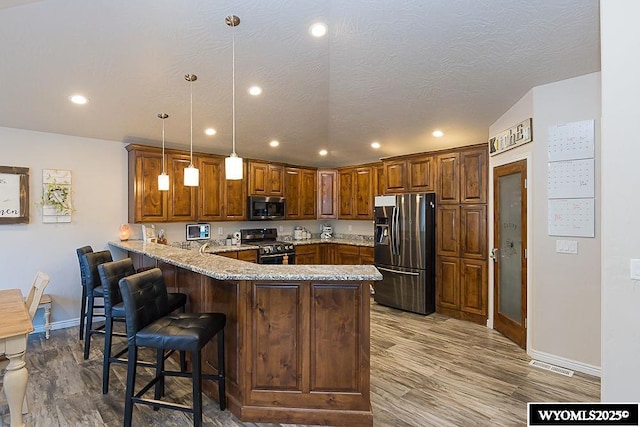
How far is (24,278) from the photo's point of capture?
152 inches

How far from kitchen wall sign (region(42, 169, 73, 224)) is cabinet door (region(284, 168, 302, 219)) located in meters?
3.21

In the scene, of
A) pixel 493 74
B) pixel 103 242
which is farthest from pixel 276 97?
pixel 103 242

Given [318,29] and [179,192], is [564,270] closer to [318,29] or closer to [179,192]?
[318,29]

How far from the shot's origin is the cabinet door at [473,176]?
4.27 metres

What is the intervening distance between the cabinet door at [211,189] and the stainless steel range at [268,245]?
0.76 meters

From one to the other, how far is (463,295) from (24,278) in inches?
217

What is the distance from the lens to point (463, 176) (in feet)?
14.6

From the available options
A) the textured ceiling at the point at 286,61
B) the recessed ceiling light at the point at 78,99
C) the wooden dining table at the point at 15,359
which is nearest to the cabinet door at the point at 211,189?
the textured ceiling at the point at 286,61

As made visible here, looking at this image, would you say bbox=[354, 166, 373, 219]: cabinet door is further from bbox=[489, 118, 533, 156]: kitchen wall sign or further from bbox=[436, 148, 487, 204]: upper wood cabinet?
bbox=[489, 118, 533, 156]: kitchen wall sign

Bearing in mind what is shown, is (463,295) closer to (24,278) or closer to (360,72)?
(360,72)

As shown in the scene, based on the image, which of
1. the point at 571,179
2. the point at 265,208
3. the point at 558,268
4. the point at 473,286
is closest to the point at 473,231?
the point at 473,286

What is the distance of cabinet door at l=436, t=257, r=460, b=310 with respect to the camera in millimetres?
4520

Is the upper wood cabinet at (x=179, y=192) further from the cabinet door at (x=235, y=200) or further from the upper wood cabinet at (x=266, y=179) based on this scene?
the upper wood cabinet at (x=266, y=179)

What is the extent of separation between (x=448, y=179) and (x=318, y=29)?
3026mm
